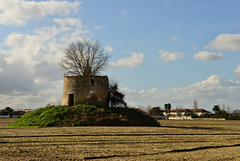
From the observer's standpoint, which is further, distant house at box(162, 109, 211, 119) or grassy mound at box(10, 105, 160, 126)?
distant house at box(162, 109, 211, 119)

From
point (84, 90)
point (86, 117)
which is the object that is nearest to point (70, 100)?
point (84, 90)

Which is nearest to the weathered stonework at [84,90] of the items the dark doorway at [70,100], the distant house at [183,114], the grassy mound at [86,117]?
the dark doorway at [70,100]

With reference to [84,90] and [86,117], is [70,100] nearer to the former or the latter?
[84,90]

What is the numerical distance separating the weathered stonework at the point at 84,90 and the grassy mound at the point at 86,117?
1.38m

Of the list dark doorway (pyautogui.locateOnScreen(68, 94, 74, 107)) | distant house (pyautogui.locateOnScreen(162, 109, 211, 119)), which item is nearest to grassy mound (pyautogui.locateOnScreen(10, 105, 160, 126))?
dark doorway (pyautogui.locateOnScreen(68, 94, 74, 107))

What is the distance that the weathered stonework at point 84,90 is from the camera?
28.2 metres

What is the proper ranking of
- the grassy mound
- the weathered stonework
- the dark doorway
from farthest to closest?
the dark doorway < the weathered stonework < the grassy mound

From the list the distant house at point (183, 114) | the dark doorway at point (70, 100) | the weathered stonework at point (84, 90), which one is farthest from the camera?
the distant house at point (183, 114)

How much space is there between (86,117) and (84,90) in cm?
386

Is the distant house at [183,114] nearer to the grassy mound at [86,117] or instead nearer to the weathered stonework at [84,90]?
the weathered stonework at [84,90]

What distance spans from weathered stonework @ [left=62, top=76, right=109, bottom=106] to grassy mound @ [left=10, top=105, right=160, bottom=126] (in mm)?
1382

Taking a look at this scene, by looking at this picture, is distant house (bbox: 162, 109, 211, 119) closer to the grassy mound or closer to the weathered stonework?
the weathered stonework

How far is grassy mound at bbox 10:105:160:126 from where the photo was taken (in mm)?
24906

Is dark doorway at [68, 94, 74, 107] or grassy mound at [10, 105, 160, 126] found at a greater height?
dark doorway at [68, 94, 74, 107]
